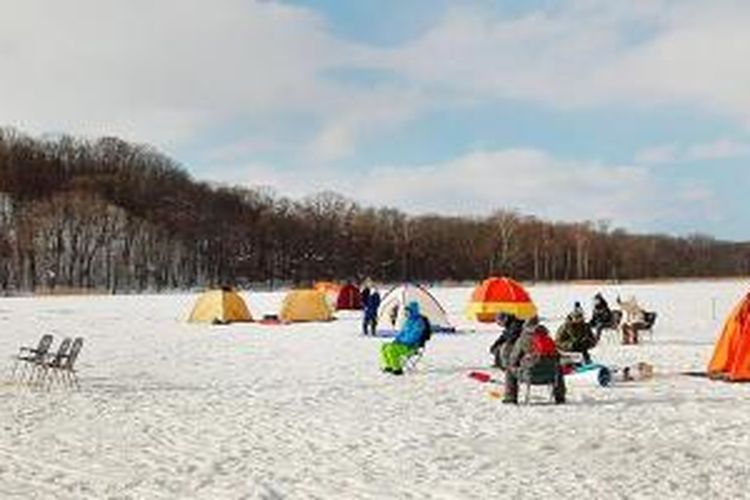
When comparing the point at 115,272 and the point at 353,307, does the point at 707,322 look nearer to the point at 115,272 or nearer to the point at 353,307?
the point at 353,307

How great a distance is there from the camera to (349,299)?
49.8 meters

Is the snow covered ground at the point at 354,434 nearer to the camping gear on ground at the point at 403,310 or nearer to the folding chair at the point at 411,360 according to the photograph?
the folding chair at the point at 411,360

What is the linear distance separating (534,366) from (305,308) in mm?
23178

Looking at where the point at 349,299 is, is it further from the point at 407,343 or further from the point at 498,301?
the point at 407,343

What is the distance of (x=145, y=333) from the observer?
32.9 m

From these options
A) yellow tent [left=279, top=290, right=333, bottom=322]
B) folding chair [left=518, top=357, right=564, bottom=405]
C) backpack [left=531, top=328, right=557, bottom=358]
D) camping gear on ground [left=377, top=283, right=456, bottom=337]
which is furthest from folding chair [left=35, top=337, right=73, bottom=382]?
yellow tent [left=279, top=290, right=333, bottom=322]

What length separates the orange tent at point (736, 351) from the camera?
62.5ft

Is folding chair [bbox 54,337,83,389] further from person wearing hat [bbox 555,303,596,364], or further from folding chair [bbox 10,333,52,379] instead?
person wearing hat [bbox 555,303,596,364]

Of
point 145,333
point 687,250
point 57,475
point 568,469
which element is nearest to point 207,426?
point 57,475

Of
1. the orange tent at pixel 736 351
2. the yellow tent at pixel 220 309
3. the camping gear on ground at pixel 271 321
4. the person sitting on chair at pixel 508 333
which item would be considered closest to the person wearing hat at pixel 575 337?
the person sitting on chair at pixel 508 333

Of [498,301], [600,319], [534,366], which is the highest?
[498,301]

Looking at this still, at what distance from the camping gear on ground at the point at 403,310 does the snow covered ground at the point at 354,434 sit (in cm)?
904

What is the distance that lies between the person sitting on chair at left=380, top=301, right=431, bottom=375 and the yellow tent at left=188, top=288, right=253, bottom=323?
18.0 m

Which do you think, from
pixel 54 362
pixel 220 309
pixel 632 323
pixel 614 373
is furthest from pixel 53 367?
pixel 220 309
